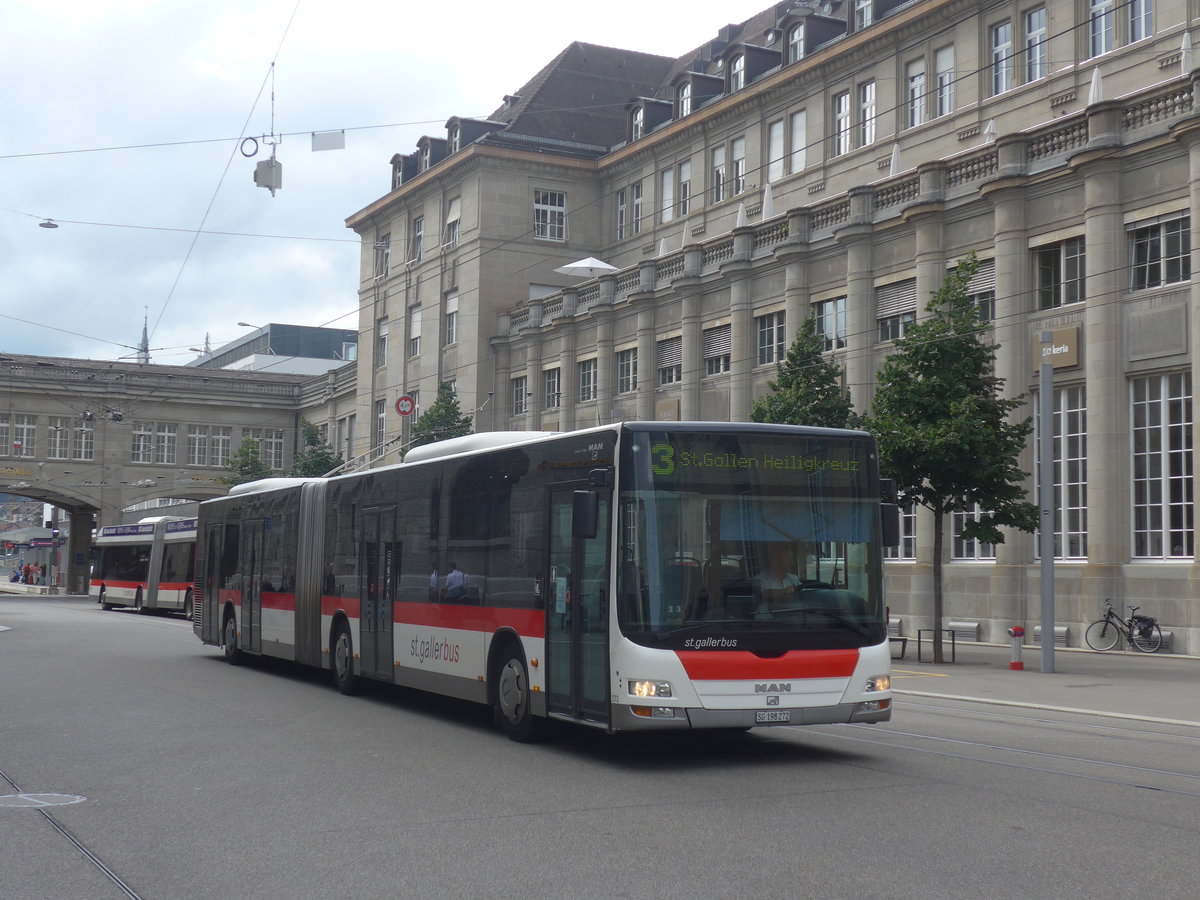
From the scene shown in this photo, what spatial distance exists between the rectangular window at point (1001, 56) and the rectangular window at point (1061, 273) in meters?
7.66

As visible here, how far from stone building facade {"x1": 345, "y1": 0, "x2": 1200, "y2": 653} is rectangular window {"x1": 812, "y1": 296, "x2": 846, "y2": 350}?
0.08 m

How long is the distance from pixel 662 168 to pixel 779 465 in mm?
41395

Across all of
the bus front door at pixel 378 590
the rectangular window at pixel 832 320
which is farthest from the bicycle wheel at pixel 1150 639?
the bus front door at pixel 378 590

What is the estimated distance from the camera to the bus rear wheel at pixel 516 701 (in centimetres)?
1285

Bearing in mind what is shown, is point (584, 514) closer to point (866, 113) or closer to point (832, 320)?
point (832, 320)

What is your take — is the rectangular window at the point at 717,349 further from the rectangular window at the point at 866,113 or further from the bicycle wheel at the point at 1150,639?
the bicycle wheel at the point at 1150,639

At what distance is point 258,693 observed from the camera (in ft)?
58.9

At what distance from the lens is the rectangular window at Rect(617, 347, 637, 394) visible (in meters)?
46.1

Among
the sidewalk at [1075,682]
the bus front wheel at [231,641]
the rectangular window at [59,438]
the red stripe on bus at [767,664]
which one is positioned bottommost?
the sidewalk at [1075,682]

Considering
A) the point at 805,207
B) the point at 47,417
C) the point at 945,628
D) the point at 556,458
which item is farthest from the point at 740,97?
the point at 47,417

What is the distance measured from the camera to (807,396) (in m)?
29.7

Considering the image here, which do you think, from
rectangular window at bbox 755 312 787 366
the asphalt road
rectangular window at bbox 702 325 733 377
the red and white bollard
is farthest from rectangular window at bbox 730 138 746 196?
the asphalt road

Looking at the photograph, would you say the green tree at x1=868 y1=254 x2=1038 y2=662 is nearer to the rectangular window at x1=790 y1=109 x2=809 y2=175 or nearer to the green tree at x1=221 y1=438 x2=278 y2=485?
the rectangular window at x1=790 y1=109 x2=809 y2=175

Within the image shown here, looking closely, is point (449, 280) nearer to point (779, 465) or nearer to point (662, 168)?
point (662, 168)
